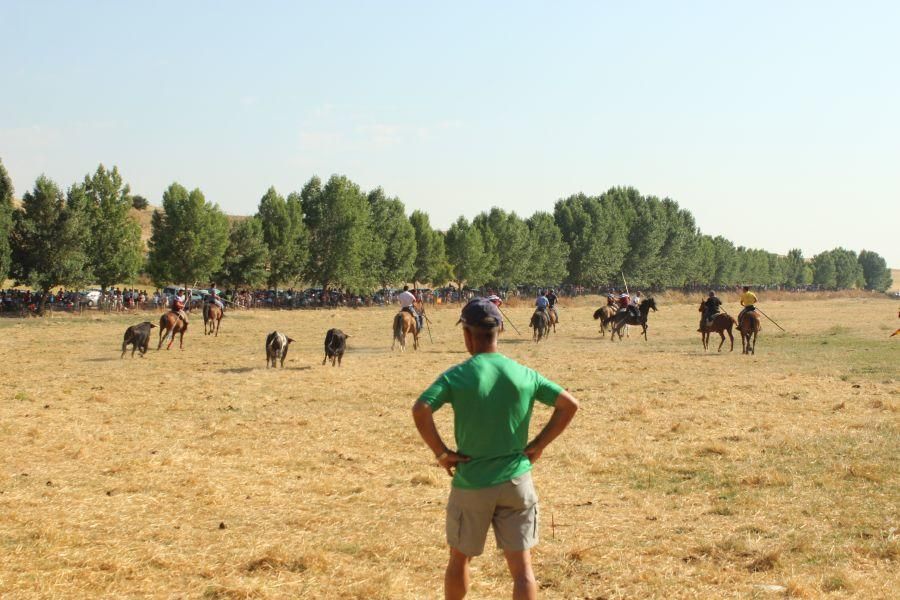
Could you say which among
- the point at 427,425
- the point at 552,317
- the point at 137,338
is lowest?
the point at 137,338

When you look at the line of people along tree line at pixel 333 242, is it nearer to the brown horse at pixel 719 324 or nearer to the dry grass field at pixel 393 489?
the dry grass field at pixel 393 489

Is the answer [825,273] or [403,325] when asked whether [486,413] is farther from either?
[825,273]

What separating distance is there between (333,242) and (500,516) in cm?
7199

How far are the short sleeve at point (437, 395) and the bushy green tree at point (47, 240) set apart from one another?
173ft

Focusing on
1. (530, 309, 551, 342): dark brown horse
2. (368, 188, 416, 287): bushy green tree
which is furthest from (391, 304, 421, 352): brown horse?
(368, 188, 416, 287): bushy green tree

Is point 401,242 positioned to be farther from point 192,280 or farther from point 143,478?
point 143,478

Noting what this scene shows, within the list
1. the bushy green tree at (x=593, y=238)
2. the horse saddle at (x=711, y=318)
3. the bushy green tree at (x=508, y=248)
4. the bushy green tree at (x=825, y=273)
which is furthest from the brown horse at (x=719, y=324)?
the bushy green tree at (x=825, y=273)

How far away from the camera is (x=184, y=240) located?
6362 cm

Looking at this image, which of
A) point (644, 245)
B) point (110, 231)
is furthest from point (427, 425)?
point (644, 245)

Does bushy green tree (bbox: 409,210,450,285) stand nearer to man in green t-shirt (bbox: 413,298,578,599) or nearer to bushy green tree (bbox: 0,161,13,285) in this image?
bushy green tree (bbox: 0,161,13,285)

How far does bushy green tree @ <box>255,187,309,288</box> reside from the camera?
73.1m

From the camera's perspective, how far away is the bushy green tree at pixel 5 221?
5053cm

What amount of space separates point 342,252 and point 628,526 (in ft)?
224

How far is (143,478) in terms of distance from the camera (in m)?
11.0
